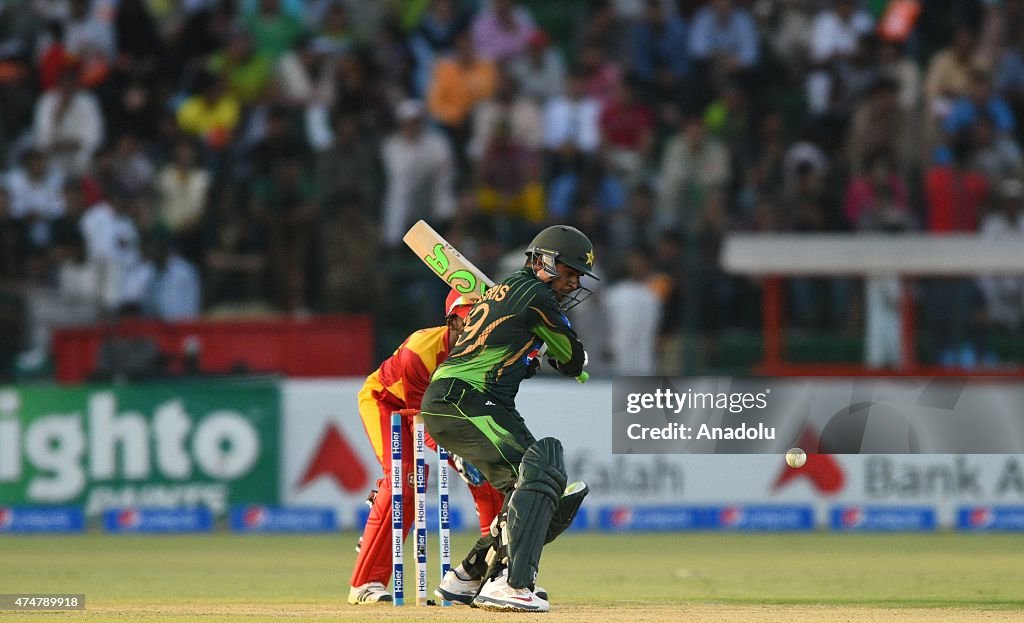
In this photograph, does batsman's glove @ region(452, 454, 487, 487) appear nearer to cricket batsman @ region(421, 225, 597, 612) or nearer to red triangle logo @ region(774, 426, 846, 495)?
cricket batsman @ region(421, 225, 597, 612)

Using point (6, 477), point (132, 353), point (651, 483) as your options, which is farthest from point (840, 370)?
point (6, 477)

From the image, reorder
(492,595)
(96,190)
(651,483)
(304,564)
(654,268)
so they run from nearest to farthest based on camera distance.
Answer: (492,595), (304,564), (651,483), (654,268), (96,190)

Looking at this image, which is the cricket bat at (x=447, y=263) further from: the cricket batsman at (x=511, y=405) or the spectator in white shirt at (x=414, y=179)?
the spectator in white shirt at (x=414, y=179)

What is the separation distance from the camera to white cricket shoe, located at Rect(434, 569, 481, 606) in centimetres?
867

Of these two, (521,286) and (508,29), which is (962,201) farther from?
(521,286)

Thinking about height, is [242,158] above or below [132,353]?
above

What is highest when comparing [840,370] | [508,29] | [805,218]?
[508,29]

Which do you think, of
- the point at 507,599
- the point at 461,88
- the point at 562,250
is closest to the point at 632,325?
the point at 461,88

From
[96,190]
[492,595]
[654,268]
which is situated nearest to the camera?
[492,595]

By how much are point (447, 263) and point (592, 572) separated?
3176 mm

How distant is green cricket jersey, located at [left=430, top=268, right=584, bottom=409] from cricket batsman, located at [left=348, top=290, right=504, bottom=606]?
0.48 metres

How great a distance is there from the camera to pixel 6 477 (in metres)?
14.7

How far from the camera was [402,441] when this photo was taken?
888 centimetres

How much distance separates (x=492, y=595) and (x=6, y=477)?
24.9 feet
